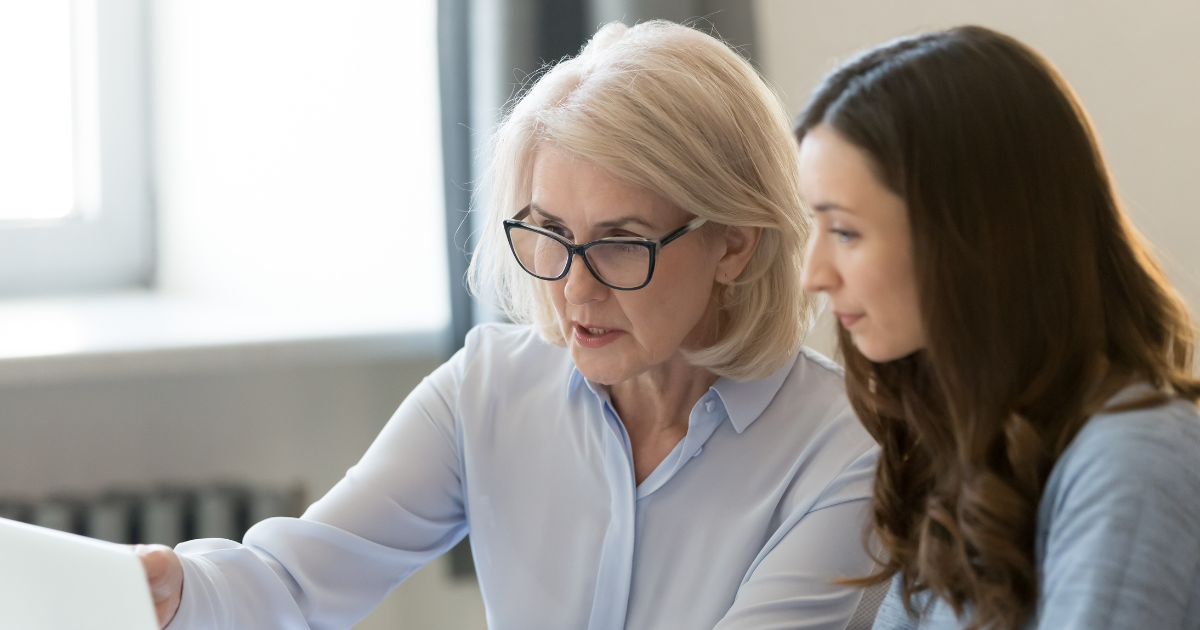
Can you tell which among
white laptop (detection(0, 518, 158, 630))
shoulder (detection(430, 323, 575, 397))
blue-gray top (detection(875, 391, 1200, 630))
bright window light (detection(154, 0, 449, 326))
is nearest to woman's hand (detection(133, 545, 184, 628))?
white laptop (detection(0, 518, 158, 630))

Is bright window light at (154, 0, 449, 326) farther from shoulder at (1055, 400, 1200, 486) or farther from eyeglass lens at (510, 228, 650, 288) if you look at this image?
shoulder at (1055, 400, 1200, 486)

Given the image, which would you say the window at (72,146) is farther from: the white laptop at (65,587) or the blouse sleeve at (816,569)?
the blouse sleeve at (816,569)

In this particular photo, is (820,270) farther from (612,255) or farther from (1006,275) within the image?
(612,255)

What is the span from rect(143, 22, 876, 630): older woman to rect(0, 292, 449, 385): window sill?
65 centimetres

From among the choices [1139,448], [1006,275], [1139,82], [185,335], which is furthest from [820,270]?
[185,335]

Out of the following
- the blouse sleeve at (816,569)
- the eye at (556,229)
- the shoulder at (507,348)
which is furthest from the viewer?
the shoulder at (507,348)

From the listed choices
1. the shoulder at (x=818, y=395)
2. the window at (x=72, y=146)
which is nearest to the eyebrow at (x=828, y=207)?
the shoulder at (x=818, y=395)

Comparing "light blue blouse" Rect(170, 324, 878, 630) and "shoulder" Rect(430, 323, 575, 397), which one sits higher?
"shoulder" Rect(430, 323, 575, 397)

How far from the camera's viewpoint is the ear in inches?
47.9

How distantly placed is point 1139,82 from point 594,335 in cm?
120

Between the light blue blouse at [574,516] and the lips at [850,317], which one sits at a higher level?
the lips at [850,317]

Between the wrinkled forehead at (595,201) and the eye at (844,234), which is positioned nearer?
the eye at (844,234)

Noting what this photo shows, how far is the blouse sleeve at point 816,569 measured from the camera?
1.05 metres

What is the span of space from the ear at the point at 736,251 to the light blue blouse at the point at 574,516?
140 millimetres
